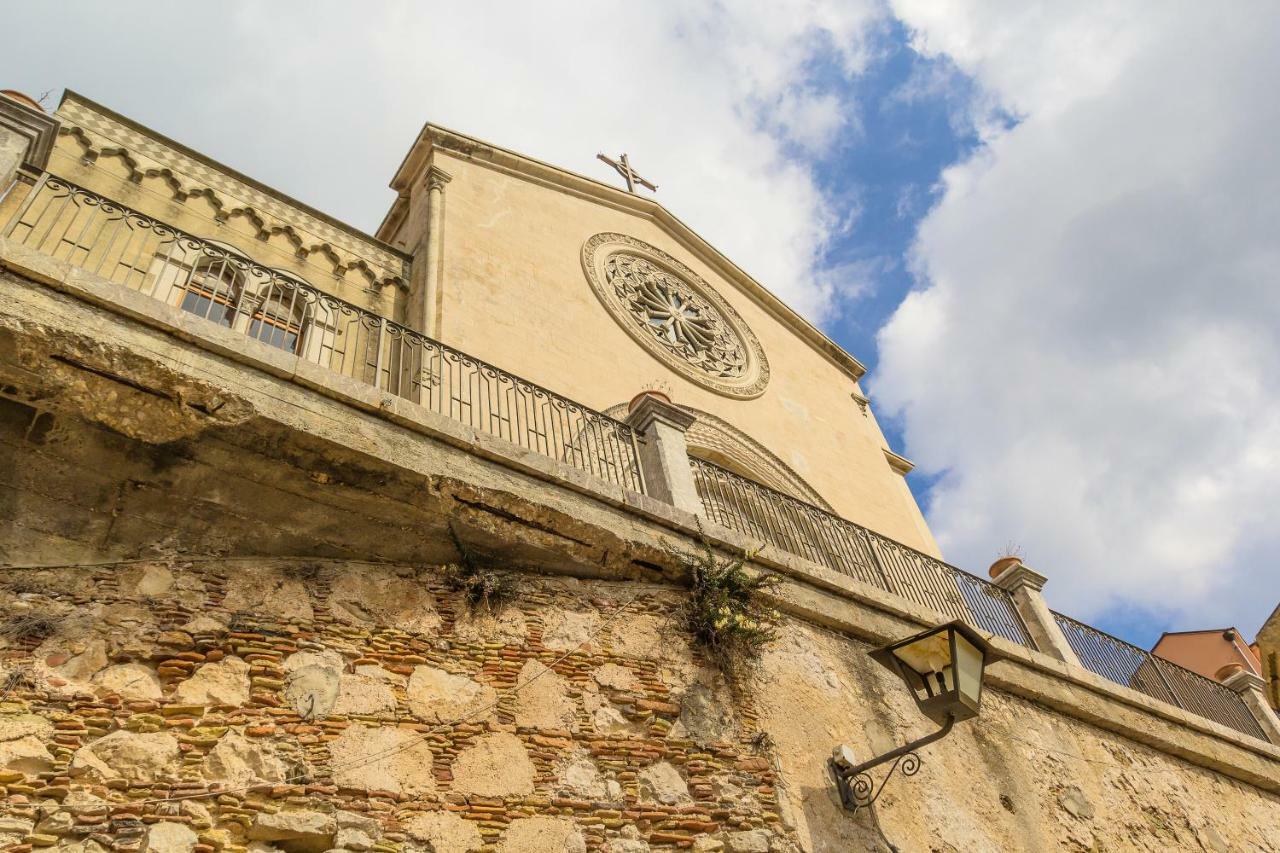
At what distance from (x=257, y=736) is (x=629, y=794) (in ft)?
5.92

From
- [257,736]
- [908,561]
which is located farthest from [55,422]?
[908,561]

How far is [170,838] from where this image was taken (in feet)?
11.8

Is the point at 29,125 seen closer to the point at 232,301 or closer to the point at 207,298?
the point at 207,298

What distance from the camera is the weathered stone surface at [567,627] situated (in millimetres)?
5199

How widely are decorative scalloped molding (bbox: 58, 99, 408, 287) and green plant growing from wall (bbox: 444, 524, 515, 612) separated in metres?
5.95

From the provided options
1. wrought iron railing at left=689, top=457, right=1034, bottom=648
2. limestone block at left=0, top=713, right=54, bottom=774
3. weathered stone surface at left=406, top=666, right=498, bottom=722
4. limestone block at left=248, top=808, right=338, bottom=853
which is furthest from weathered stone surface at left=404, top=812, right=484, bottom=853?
wrought iron railing at left=689, top=457, right=1034, bottom=648

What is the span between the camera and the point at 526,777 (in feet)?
14.6

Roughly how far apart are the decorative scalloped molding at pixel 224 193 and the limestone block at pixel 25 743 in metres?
7.15

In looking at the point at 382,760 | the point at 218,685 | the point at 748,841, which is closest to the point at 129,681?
the point at 218,685

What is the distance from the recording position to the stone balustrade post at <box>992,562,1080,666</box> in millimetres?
8352

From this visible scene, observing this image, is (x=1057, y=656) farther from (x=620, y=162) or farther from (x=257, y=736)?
(x=620, y=162)

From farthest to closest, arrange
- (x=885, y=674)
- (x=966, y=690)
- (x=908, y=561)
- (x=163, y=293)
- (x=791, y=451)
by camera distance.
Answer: (x=791, y=451), (x=908, y=561), (x=163, y=293), (x=885, y=674), (x=966, y=690)

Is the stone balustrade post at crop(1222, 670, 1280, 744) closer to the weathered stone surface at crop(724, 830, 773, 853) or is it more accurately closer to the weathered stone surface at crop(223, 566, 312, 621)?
the weathered stone surface at crop(724, 830, 773, 853)

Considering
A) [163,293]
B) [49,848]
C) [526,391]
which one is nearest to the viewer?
[49,848]
